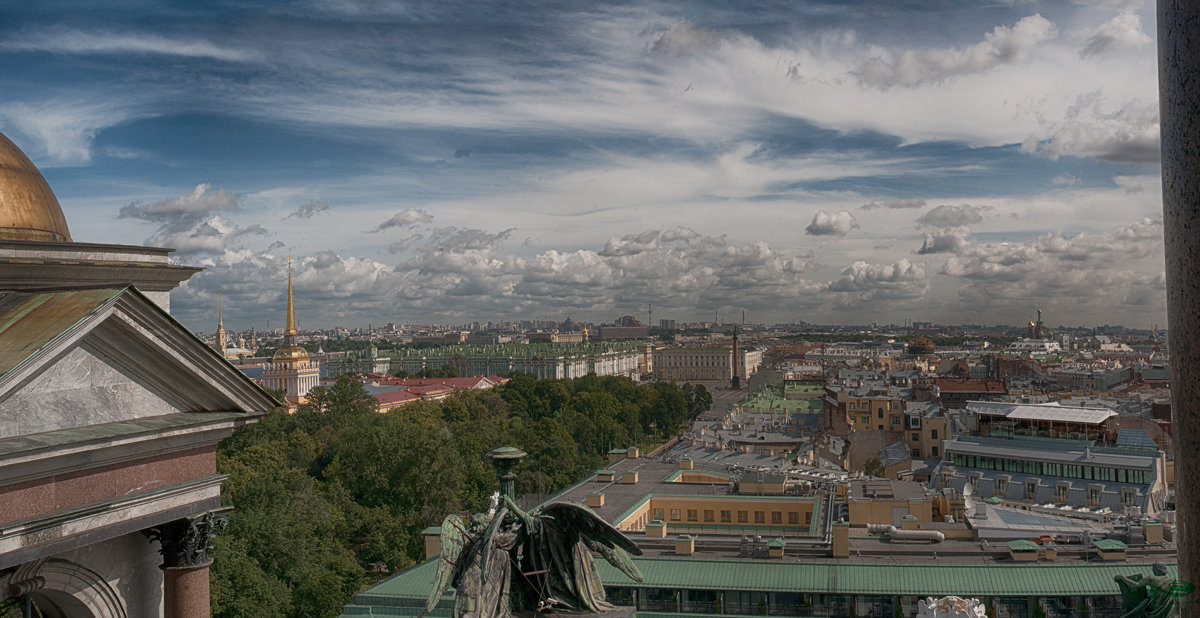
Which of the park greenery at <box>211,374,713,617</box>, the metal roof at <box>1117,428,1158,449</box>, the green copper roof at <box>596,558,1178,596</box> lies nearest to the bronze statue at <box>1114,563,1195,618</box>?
the green copper roof at <box>596,558,1178,596</box>

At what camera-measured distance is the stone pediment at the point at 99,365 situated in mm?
11609

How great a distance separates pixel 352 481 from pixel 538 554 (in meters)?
43.9

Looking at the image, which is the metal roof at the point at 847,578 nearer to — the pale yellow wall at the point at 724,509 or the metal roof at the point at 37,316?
the pale yellow wall at the point at 724,509

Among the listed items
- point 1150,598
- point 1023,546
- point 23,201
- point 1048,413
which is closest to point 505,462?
point 1150,598

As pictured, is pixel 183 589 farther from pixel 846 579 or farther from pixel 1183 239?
pixel 846 579

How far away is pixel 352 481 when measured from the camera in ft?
178

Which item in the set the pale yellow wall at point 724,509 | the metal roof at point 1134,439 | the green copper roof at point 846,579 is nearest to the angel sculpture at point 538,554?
A: the green copper roof at point 846,579

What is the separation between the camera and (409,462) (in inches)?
2077

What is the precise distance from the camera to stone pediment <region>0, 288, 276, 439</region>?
11609 millimetres

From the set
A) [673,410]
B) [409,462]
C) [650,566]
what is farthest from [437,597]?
[673,410]

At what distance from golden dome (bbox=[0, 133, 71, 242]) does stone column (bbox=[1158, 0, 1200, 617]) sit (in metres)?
14.6

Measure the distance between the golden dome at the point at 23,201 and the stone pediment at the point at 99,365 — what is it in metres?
1.11

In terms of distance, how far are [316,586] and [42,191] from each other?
83.3ft

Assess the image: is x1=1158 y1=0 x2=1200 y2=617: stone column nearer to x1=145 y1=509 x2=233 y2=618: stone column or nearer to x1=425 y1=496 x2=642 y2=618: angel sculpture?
x1=425 y1=496 x2=642 y2=618: angel sculpture
